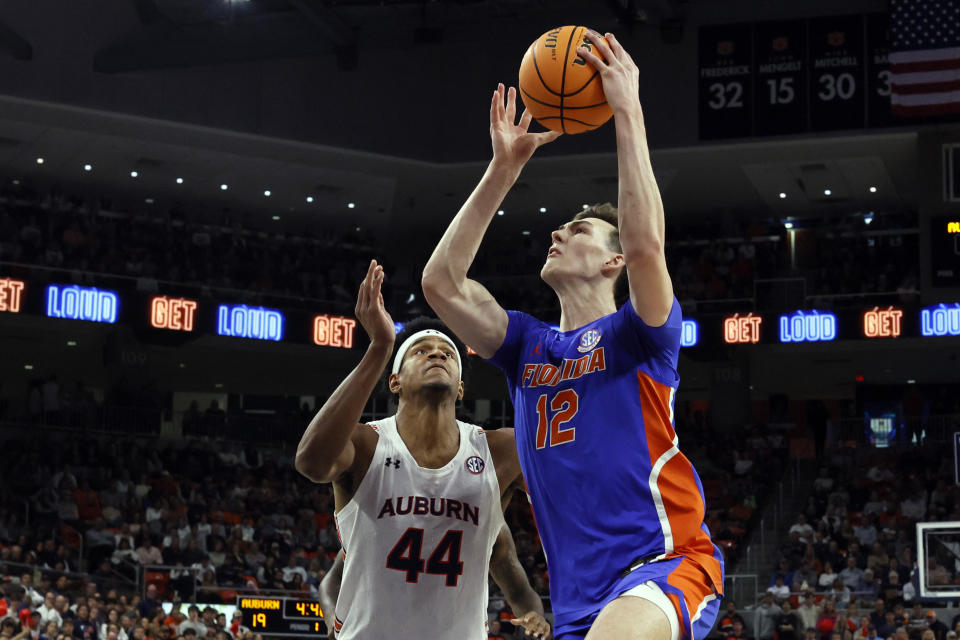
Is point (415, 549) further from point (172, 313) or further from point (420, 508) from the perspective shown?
point (172, 313)

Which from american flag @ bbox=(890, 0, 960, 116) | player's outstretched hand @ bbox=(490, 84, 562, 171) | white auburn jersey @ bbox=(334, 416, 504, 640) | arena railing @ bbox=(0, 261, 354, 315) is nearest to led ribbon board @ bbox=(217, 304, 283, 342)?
arena railing @ bbox=(0, 261, 354, 315)

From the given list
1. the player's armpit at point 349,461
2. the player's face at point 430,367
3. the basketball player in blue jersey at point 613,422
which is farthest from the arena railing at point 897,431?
the basketball player in blue jersey at point 613,422

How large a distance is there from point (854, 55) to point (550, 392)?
80.1 ft

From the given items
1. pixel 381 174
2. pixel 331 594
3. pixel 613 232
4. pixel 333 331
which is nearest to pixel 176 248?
pixel 333 331

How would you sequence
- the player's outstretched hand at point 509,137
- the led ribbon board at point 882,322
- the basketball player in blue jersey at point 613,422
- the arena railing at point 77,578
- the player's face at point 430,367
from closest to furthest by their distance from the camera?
1. the basketball player in blue jersey at point 613,422
2. the player's outstretched hand at point 509,137
3. the player's face at point 430,367
4. the arena railing at point 77,578
5. the led ribbon board at point 882,322

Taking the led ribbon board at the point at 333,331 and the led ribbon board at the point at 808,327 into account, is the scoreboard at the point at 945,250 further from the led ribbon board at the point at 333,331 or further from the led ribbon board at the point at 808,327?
the led ribbon board at the point at 333,331

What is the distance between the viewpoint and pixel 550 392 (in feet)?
16.2

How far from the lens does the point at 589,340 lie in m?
4.95

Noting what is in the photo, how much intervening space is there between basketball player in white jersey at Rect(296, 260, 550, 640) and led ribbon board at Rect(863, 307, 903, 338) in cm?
2375

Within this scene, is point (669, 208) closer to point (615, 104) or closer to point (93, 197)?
point (93, 197)

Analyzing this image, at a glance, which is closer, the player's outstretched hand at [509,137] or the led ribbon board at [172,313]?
the player's outstretched hand at [509,137]

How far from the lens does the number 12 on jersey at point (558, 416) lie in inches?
189

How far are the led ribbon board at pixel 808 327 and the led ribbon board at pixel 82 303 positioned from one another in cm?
1480

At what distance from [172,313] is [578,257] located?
25.0 metres
